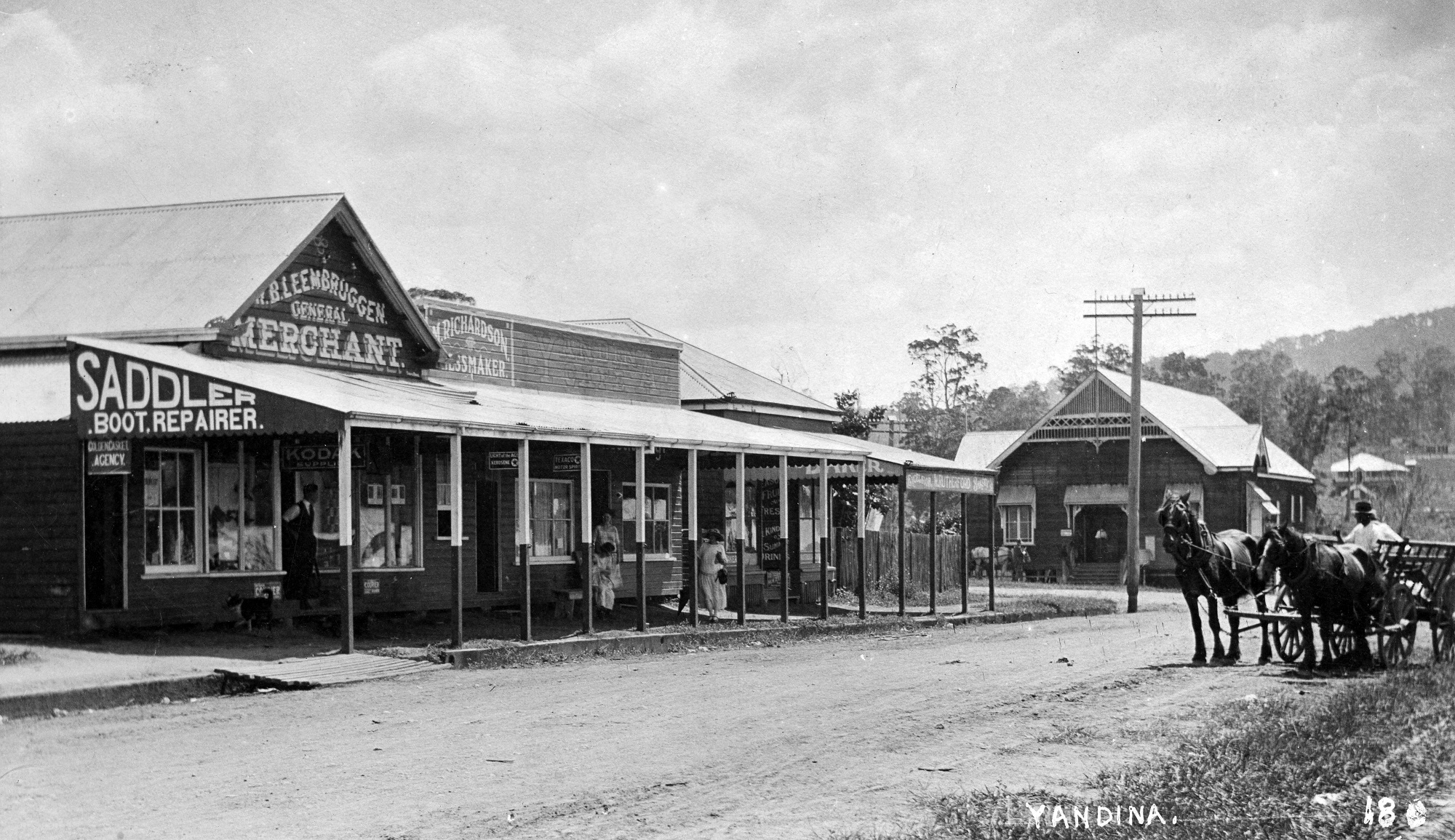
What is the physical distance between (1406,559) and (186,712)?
13009 millimetres

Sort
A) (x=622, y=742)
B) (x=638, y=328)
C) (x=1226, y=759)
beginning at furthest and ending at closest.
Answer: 1. (x=638, y=328)
2. (x=622, y=742)
3. (x=1226, y=759)

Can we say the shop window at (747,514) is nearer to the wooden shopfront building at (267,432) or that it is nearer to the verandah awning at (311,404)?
the wooden shopfront building at (267,432)

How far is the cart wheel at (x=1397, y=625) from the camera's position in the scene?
16938 millimetres

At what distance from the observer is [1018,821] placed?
8562 mm

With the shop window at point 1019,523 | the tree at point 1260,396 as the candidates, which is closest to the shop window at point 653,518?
the shop window at point 1019,523

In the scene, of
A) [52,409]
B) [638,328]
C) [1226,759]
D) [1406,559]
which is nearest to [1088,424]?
[638,328]

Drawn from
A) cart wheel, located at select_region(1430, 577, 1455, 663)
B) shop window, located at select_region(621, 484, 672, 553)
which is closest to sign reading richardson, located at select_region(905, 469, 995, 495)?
shop window, located at select_region(621, 484, 672, 553)

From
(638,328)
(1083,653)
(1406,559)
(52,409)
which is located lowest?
(1083,653)

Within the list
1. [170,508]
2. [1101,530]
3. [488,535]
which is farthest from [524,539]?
[1101,530]

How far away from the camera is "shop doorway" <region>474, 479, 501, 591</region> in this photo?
24.9 metres

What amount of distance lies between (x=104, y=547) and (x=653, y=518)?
40.1 ft

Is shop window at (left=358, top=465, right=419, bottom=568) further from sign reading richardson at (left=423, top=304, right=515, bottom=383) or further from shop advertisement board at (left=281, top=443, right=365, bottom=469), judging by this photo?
sign reading richardson at (left=423, top=304, right=515, bottom=383)

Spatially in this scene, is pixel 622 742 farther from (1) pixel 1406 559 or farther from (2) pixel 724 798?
(1) pixel 1406 559

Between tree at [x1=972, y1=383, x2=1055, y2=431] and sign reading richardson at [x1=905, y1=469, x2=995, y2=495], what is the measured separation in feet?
219
